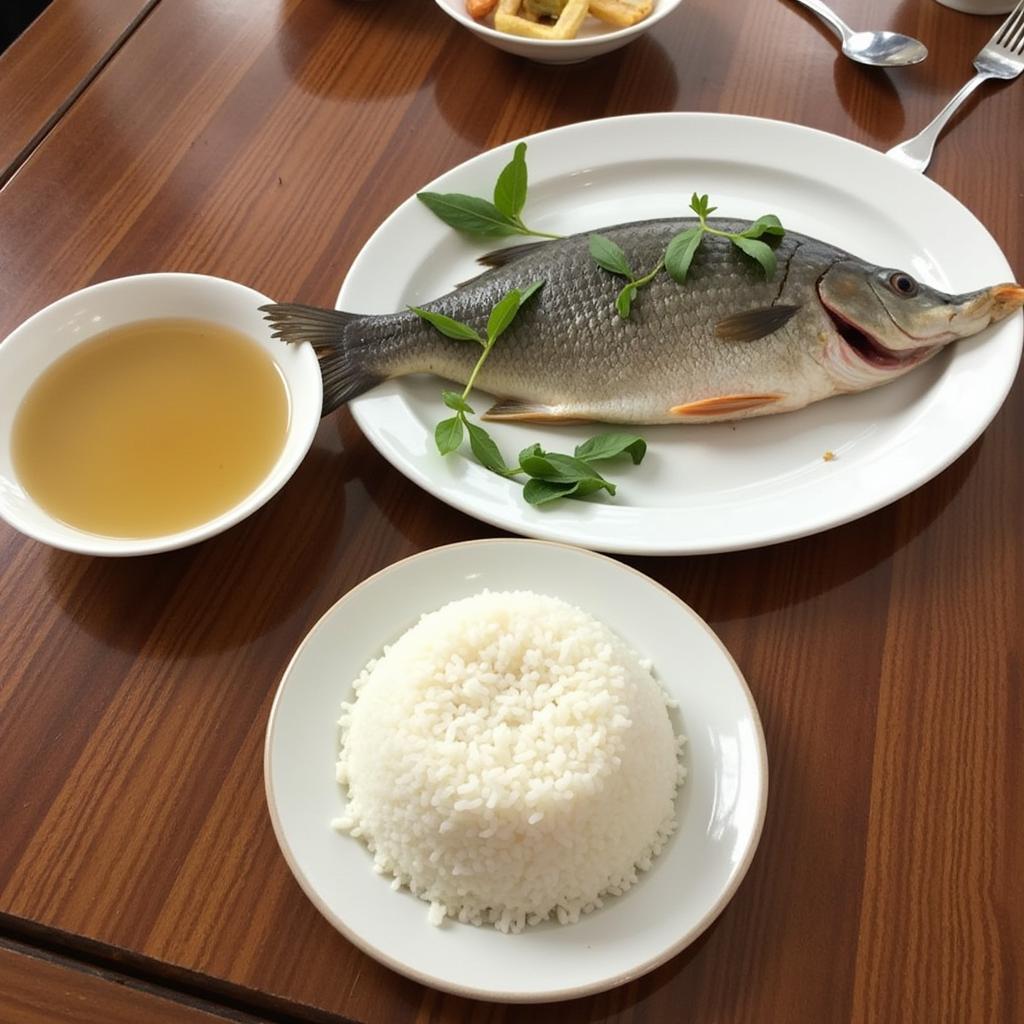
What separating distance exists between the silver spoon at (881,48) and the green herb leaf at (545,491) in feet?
3.22

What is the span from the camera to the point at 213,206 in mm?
1482

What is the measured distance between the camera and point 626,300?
1157mm

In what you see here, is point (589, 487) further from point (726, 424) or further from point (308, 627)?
point (308, 627)

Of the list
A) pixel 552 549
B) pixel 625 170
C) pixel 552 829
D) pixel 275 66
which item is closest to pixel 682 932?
pixel 552 829

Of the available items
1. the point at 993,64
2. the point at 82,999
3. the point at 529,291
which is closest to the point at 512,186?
the point at 529,291

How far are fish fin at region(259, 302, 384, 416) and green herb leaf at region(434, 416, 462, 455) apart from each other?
13cm

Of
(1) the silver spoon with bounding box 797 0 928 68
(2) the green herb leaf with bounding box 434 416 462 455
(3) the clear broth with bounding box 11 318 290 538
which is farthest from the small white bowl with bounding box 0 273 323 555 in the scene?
(1) the silver spoon with bounding box 797 0 928 68

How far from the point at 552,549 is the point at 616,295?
14.2 inches

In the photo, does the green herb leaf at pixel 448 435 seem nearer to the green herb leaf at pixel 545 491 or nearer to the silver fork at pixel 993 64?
the green herb leaf at pixel 545 491

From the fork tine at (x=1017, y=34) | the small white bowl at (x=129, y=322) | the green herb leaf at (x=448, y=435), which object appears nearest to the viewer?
the small white bowl at (x=129, y=322)

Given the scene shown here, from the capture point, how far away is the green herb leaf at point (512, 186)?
4.41ft

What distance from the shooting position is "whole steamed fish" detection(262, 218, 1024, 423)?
1.16 m

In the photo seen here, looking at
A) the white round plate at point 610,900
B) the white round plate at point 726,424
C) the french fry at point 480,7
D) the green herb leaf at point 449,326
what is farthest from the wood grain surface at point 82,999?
the french fry at point 480,7

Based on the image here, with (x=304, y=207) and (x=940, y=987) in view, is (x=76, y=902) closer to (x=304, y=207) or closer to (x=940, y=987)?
(x=940, y=987)
